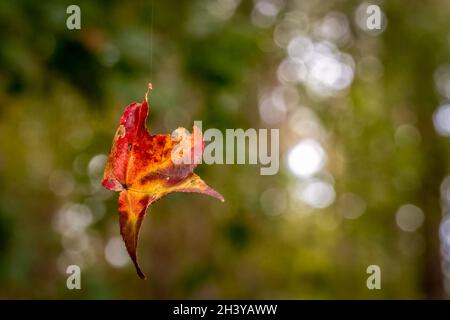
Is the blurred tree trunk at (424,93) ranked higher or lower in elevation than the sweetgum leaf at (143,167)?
higher

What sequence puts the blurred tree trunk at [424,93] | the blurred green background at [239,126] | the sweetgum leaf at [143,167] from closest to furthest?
the sweetgum leaf at [143,167] → the blurred green background at [239,126] → the blurred tree trunk at [424,93]

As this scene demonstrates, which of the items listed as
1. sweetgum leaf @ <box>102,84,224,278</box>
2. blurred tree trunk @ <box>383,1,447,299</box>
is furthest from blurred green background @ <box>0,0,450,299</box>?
sweetgum leaf @ <box>102,84,224,278</box>

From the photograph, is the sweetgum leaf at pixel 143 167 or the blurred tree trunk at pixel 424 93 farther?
the blurred tree trunk at pixel 424 93

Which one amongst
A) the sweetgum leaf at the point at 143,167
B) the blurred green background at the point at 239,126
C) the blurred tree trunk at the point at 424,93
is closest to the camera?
the sweetgum leaf at the point at 143,167

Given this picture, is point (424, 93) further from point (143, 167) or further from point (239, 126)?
point (143, 167)

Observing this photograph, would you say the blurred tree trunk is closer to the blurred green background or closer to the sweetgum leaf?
the blurred green background

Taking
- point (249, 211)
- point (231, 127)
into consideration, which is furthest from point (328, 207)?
point (231, 127)

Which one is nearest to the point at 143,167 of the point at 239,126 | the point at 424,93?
the point at 239,126

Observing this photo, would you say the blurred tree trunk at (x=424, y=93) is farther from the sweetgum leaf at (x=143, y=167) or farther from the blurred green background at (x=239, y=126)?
the sweetgum leaf at (x=143, y=167)

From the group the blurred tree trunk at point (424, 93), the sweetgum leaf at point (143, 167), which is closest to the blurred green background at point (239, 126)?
the blurred tree trunk at point (424, 93)
